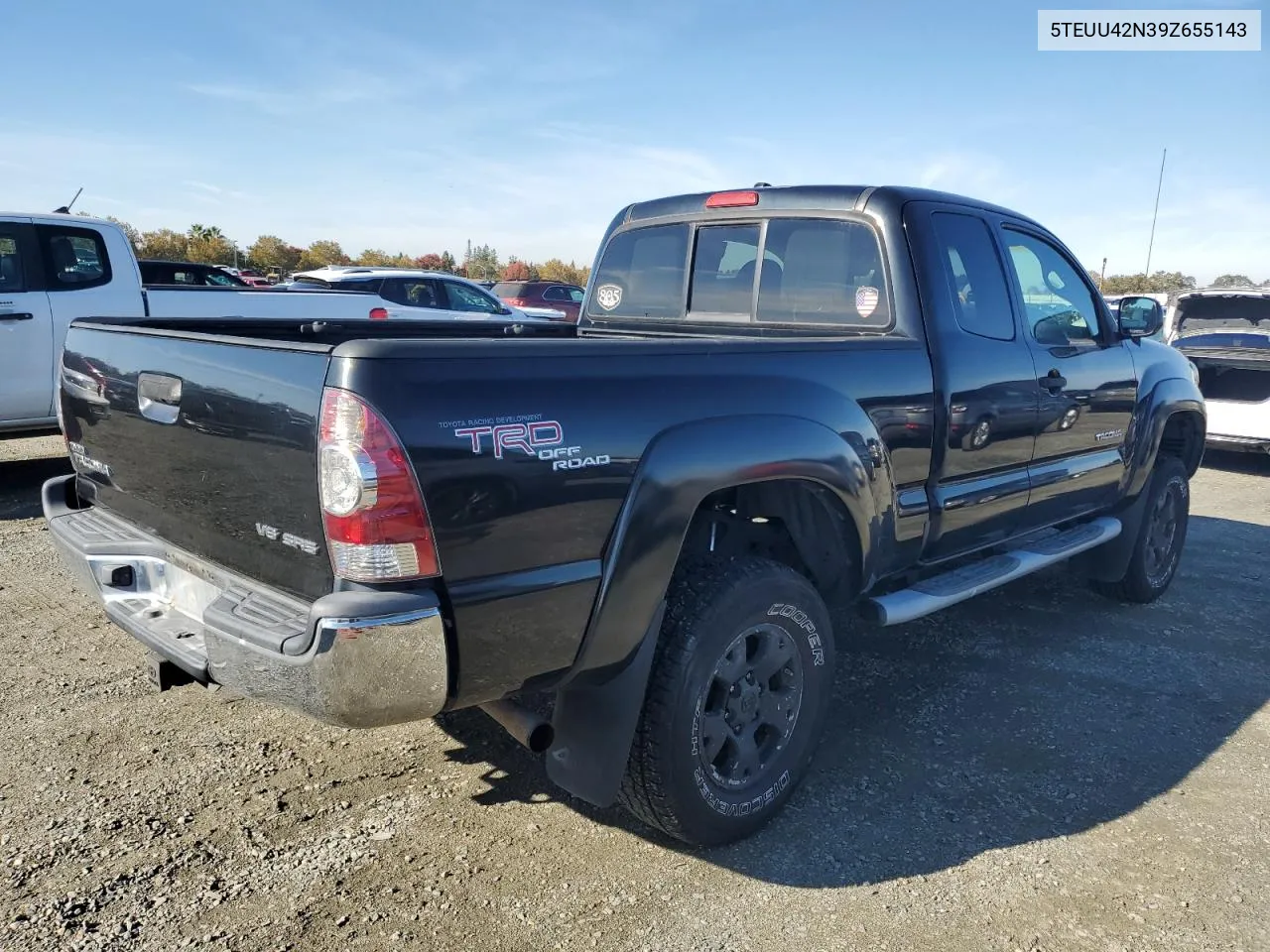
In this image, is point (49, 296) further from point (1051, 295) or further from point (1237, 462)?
point (1237, 462)

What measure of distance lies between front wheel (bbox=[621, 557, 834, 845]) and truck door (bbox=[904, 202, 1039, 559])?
0.86 meters

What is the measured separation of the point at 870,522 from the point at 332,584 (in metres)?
1.78

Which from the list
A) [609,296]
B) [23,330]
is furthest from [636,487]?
[23,330]

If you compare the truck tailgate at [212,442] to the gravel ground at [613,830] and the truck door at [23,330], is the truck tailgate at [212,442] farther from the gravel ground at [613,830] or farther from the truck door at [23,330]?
the truck door at [23,330]

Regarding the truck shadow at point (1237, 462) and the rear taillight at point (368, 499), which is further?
the truck shadow at point (1237, 462)

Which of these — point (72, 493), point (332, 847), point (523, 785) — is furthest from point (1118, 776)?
point (72, 493)

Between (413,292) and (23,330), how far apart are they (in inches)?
287

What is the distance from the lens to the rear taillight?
6.71 feet

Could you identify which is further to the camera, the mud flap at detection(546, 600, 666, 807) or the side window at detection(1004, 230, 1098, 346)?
the side window at detection(1004, 230, 1098, 346)

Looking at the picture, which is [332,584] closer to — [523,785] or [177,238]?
[523,785]

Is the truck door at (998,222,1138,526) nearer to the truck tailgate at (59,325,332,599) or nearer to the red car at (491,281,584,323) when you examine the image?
the truck tailgate at (59,325,332,599)

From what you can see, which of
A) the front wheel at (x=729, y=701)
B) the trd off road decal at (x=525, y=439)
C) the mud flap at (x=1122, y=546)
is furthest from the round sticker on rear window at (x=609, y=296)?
the mud flap at (x=1122, y=546)

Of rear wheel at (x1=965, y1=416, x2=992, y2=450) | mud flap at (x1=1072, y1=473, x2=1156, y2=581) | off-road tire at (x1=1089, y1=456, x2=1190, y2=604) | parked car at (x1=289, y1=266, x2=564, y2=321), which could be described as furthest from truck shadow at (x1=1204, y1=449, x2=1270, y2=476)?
parked car at (x1=289, y1=266, x2=564, y2=321)

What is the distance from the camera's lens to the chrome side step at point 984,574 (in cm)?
339
